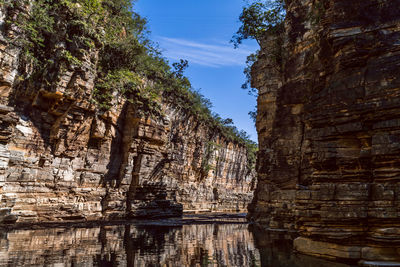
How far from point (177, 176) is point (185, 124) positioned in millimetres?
7712

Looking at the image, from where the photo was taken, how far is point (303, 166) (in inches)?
648

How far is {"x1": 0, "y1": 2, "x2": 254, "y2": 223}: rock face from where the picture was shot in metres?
19.4

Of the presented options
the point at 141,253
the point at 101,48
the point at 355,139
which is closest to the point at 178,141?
the point at 101,48

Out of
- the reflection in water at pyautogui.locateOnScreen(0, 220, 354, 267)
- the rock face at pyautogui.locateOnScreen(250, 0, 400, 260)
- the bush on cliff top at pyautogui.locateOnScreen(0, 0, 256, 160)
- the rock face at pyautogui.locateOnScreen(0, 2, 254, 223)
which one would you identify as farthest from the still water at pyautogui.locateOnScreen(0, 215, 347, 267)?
the bush on cliff top at pyautogui.locateOnScreen(0, 0, 256, 160)

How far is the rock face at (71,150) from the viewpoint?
764 inches

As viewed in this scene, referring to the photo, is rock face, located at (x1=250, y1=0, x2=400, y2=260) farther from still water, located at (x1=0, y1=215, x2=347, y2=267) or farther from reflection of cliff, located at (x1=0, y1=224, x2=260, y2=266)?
reflection of cliff, located at (x1=0, y1=224, x2=260, y2=266)

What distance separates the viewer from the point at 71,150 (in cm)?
2378

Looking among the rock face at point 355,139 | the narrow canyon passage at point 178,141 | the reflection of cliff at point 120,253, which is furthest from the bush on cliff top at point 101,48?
the rock face at point 355,139

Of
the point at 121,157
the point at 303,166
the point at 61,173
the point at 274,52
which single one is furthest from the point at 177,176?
the point at 303,166

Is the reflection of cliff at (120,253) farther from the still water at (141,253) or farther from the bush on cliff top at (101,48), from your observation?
the bush on cliff top at (101,48)

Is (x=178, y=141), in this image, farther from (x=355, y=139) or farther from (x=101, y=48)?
(x=355, y=139)

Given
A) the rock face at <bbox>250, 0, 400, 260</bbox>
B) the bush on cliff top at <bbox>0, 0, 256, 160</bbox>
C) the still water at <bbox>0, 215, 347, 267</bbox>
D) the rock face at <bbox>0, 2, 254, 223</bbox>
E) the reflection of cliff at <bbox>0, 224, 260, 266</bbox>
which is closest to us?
the rock face at <bbox>250, 0, 400, 260</bbox>

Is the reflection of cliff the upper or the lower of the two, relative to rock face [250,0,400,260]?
lower

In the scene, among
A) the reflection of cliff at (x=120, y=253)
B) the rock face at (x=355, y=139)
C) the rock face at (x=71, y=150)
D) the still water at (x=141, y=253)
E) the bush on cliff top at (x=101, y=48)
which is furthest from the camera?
the bush on cliff top at (x=101, y=48)
